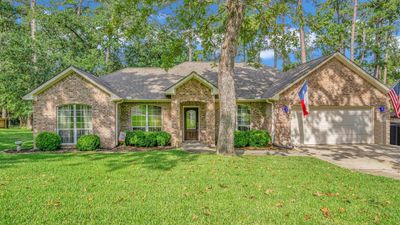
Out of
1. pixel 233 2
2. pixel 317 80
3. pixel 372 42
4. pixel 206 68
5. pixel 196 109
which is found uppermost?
pixel 372 42

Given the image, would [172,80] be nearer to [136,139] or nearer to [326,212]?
[136,139]

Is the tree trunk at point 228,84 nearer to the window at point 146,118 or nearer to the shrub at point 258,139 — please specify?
the shrub at point 258,139

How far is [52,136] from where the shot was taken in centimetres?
1336

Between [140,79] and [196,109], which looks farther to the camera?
[140,79]

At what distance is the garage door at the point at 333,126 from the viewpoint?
15.0 metres

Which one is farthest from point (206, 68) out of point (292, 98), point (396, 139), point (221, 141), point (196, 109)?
point (396, 139)

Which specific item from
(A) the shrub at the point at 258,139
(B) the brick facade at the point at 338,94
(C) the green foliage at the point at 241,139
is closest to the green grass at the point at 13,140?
(C) the green foliage at the point at 241,139

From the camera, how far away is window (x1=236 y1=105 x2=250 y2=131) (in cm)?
1628

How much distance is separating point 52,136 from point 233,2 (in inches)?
456

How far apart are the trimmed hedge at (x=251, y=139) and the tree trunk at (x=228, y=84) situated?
2.93 metres

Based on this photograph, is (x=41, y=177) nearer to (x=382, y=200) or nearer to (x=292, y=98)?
(x=382, y=200)

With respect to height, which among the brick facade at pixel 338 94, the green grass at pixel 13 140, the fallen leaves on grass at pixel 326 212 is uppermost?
the brick facade at pixel 338 94

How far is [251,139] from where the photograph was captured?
14.3m

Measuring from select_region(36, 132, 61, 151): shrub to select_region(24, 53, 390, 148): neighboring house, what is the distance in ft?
3.08
